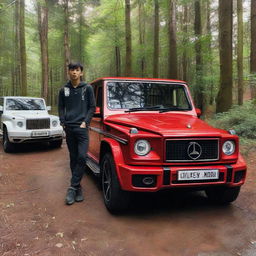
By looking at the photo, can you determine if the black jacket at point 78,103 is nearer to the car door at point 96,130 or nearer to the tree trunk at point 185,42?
the car door at point 96,130

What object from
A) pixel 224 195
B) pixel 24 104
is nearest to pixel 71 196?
pixel 224 195

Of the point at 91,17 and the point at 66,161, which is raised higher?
the point at 91,17

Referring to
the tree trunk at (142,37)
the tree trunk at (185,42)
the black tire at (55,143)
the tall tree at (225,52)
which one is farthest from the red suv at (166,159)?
the tree trunk at (142,37)

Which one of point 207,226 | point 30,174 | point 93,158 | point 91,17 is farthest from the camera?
point 91,17

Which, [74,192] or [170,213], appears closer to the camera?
[170,213]

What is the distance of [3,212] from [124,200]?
1.78m

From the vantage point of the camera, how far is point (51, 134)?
25.9 ft

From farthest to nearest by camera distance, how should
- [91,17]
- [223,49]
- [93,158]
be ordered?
[91,17], [223,49], [93,158]

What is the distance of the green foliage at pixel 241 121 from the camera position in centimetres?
754

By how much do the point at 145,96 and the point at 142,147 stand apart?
5.35 feet

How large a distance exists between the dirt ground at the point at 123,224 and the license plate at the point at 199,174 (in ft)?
2.03

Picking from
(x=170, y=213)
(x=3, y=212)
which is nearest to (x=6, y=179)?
(x=3, y=212)

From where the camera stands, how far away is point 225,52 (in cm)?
955

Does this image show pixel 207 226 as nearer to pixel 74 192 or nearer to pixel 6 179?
pixel 74 192
